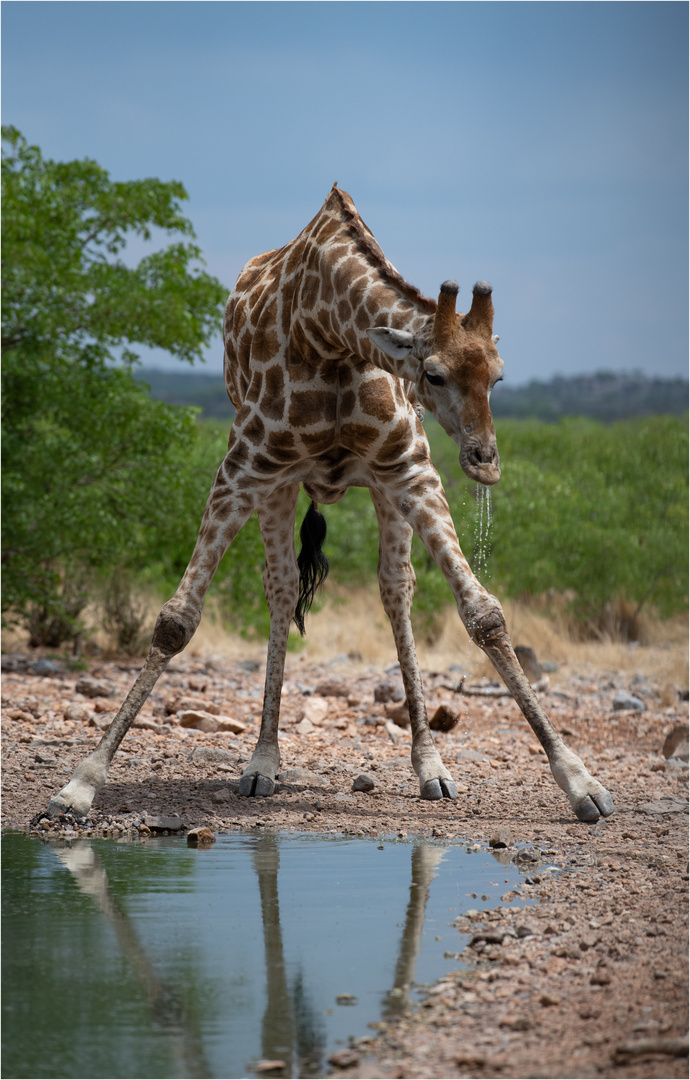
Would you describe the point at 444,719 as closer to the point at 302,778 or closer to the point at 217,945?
the point at 302,778

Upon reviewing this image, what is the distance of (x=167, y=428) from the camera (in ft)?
34.1

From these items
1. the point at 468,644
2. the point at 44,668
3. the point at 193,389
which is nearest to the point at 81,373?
the point at 44,668

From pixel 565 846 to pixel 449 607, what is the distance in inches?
369

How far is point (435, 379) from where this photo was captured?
4602mm

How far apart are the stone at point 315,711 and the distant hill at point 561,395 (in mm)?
62455

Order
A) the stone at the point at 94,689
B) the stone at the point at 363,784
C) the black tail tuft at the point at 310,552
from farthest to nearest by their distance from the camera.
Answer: the stone at the point at 94,689, the black tail tuft at the point at 310,552, the stone at the point at 363,784

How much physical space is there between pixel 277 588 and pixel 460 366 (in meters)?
2.42

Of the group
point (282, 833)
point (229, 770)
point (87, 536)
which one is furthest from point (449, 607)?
point (282, 833)

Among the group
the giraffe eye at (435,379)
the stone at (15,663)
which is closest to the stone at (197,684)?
→ the stone at (15,663)

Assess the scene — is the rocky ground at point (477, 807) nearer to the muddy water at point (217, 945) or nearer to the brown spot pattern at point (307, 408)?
the muddy water at point (217, 945)

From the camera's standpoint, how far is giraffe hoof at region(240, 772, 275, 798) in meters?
5.60

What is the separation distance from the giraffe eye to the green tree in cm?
560

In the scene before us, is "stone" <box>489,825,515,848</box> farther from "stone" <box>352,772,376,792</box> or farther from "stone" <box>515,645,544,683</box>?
"stone" <box>515,645,544,683</box>

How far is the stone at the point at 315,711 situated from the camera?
25.2 feet
